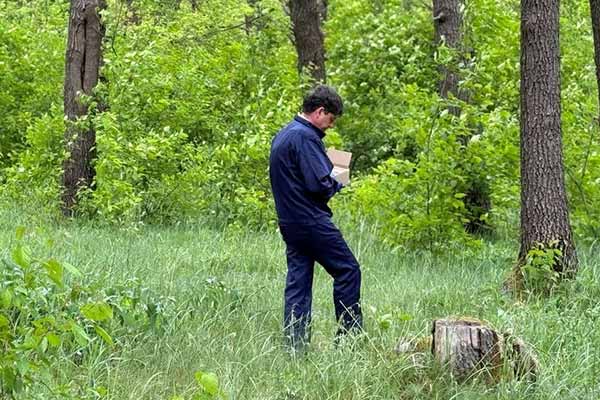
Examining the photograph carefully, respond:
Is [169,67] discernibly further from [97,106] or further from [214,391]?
[214,391]

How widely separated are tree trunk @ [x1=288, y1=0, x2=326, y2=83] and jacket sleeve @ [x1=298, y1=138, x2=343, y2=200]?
8806 mm

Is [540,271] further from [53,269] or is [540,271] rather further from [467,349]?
[53,269]

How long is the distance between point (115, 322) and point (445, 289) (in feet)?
10.5

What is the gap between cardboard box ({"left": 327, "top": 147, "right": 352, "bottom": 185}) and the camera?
6.54m

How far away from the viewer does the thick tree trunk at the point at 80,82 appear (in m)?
12.3

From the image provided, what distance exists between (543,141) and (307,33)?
737 cm

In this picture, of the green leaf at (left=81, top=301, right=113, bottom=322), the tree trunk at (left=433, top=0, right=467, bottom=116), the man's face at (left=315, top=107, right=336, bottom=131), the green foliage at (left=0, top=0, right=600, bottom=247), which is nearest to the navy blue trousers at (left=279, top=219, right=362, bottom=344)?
the man's face at (left=315, top=107, right=336, bottom=131)

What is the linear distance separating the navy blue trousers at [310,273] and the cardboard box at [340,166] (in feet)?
1.12

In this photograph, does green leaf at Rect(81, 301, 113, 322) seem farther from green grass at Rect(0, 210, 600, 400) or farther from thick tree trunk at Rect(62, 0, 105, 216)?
thick tree trunk at Rect(62, 0, 105, 216)

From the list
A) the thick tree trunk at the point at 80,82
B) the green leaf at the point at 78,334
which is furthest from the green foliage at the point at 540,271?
the thick tree trunk at the point at 80,82

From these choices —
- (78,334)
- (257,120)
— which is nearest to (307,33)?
(257,120)

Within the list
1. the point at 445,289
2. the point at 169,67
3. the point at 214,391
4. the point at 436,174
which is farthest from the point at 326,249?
the point at 169,67

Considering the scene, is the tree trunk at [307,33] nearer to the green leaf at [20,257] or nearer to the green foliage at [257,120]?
the green foliage at [257,120]

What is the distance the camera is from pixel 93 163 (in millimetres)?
12109
